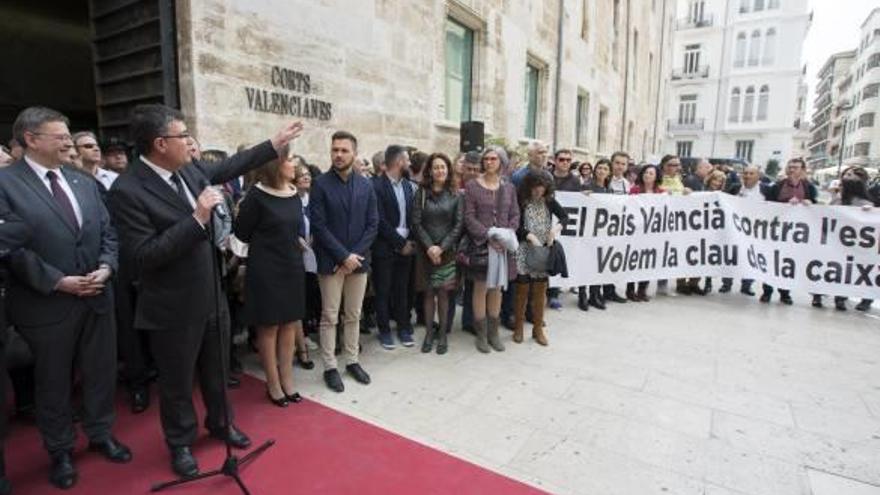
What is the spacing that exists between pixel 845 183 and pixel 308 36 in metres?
6.68

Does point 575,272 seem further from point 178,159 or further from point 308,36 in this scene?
point 178,159

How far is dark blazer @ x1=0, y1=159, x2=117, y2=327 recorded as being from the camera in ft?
8.43

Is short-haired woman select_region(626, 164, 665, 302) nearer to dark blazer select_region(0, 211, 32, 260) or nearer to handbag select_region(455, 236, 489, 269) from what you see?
handbag select_region(455, 236, 489, 269)

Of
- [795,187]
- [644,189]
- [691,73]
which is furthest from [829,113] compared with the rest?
[644,189]

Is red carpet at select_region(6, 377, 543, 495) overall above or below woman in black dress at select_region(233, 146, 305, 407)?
below

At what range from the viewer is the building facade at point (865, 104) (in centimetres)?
5519

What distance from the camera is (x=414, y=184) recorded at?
195 inches

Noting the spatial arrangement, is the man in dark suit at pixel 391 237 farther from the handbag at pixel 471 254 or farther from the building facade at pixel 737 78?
the building facade at pixel 737 78

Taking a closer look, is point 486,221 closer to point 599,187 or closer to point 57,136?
point 599,187

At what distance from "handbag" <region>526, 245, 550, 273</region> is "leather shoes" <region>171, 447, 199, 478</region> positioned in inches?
122

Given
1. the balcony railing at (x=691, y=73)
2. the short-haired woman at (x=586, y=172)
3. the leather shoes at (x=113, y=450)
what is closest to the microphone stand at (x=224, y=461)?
the leather shoes at (x=113, y=450)

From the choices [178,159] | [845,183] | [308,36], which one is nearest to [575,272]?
[845,183]

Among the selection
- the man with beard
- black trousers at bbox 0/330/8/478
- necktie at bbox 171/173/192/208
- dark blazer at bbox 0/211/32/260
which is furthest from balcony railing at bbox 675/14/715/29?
black trousers at bbox 0/330/8/478

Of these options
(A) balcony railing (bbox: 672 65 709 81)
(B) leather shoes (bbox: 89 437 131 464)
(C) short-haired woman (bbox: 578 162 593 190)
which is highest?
(A) balcony railing (bbox: 672 65 709 81)
